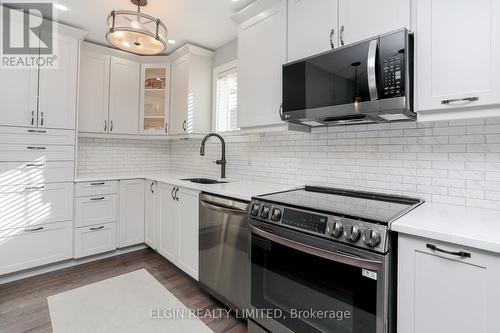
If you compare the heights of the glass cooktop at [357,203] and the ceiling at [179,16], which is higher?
the ceiling at [179,16]

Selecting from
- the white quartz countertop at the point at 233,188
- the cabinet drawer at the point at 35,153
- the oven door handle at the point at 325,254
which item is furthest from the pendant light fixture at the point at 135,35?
the oven door handle at the point at 325,254

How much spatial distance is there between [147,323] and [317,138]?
2037 millimetres

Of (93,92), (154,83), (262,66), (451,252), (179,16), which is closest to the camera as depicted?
(451,252)

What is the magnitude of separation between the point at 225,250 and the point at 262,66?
160cm

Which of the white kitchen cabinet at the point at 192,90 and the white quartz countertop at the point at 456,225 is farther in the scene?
the white kitchen cabinet at the point at 192,90

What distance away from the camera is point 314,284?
1.39m

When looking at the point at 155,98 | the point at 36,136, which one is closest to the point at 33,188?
the point at 36,136

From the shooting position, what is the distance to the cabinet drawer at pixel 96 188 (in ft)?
9.61

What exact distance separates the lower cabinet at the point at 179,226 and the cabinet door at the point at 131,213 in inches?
18.4

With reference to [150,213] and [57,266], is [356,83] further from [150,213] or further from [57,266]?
[57,266]

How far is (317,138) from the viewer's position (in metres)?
2.21

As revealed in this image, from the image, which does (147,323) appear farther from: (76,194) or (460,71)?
(460,71)

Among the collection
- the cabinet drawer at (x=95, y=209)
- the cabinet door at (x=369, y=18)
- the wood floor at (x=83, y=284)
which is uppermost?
the cabinet door at (x=369, y=18)

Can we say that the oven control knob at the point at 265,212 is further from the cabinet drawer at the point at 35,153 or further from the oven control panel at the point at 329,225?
the cabinet drawer at the point at 35,153
